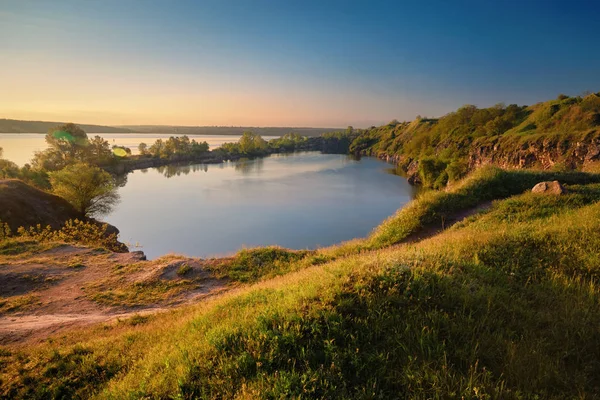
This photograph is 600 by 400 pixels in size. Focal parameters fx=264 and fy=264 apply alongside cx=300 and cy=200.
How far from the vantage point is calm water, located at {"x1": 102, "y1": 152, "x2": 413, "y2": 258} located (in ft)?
112

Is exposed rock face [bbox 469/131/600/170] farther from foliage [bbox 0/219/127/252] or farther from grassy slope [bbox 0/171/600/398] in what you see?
foliage [bbox 0/219/127/252]

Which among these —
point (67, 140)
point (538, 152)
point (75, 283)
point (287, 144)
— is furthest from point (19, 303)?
point (287, 144)

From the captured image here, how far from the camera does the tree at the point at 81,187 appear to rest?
32812 mm

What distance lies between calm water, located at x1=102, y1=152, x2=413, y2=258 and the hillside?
1109 centimetres

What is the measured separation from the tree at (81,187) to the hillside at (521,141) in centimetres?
5357

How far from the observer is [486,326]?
13.7 feet

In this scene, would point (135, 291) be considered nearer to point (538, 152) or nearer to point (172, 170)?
point (538, 152)

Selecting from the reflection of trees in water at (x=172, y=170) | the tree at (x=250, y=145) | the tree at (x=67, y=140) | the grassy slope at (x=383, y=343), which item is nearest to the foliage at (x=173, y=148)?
the reflection of trees in water at (x=172, y=170)

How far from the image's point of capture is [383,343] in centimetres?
400

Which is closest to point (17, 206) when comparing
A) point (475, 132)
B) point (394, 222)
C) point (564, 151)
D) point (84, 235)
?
point (84, 235)

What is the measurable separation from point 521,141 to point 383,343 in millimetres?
57454

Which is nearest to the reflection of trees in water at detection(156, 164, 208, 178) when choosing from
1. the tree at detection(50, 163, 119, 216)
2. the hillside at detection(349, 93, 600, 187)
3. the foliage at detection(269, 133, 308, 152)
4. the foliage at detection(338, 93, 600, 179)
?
the tree at detection(50, 163, 119, 216)

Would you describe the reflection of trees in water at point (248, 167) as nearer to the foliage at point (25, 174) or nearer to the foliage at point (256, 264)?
the foliage at point (25, 174)

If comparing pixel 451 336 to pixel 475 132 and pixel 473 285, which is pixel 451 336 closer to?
pixel 473 285
